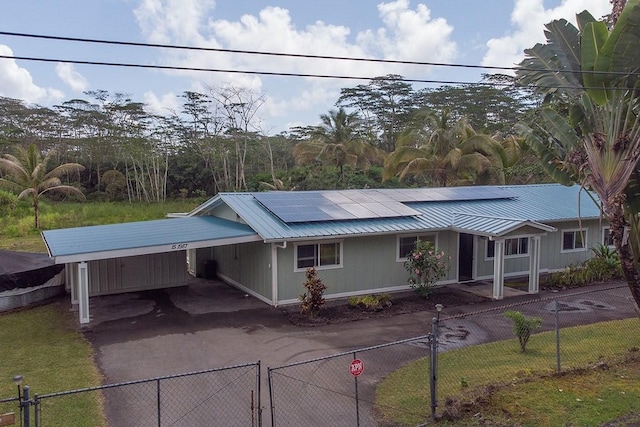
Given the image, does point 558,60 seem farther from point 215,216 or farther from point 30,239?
point 30,239

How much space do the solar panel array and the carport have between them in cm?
155

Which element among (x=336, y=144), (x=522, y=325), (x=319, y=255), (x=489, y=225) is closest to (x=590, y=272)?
(x=489, y=225)

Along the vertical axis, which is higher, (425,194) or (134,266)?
(425,194)

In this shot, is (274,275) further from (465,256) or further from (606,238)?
(606,238)

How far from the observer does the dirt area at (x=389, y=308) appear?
13.8 m

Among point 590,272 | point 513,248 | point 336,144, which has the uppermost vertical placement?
point 336,144

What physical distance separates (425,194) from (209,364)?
1288 cm

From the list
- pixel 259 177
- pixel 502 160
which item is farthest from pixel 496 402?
pixel 259 177

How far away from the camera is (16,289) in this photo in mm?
15109

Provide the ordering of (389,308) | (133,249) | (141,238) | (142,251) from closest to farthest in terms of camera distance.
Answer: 1. (133,249)
2. (142,251)
3. (141,238)
4. (389,308)

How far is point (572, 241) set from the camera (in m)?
20.3

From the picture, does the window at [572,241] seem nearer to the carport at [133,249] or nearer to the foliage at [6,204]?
the carport at [133,249]

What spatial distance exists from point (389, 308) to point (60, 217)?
25.0 metres

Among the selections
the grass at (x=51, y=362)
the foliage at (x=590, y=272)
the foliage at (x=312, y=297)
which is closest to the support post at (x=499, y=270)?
the foliage at (x=590, y=272)
